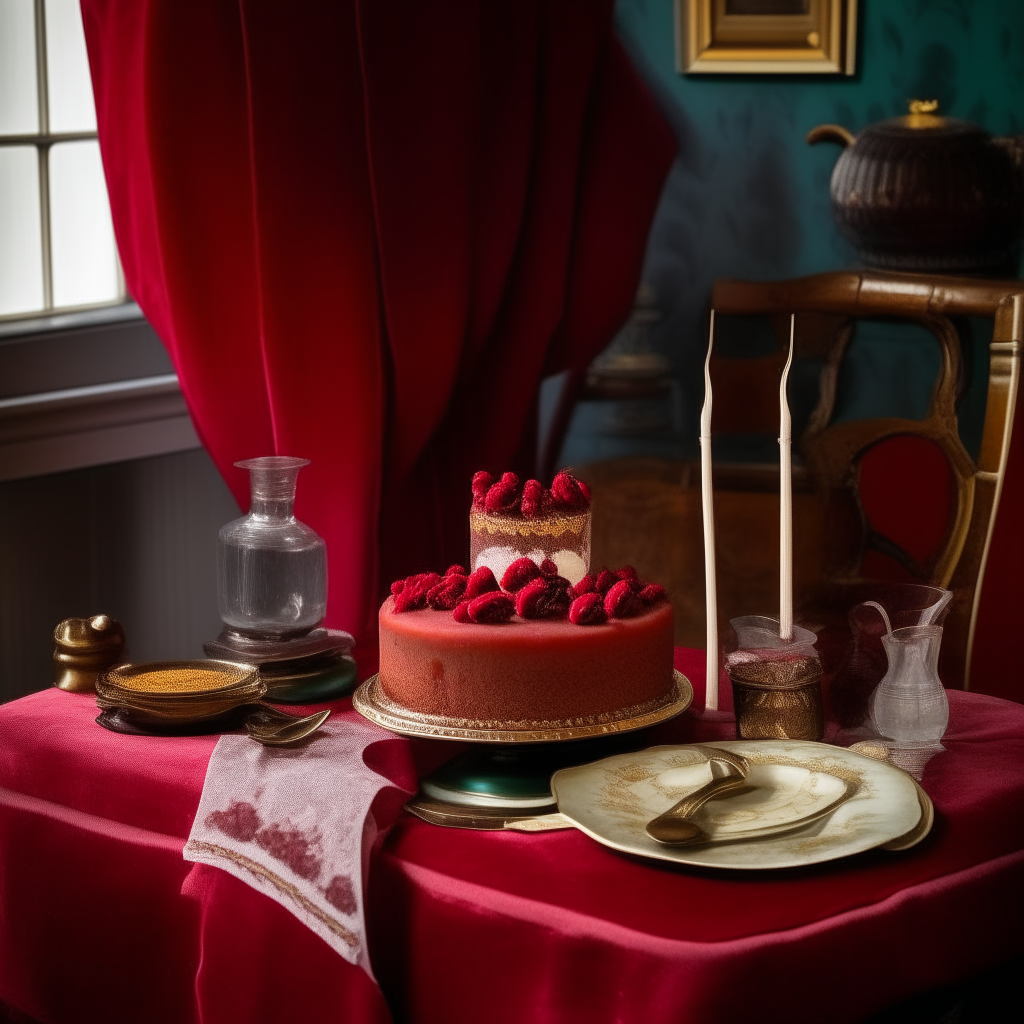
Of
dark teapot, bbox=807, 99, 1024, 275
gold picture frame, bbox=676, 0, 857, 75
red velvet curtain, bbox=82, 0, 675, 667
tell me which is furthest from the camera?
gold picture frame, bbox=676, 0, 857, 75

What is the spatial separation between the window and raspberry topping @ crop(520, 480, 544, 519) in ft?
3.70

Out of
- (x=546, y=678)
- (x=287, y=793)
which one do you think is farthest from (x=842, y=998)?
(x=287, y=793)

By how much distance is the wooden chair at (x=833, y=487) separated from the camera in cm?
176

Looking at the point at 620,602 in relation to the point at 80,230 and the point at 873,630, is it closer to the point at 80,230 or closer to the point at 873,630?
the point at 873,630

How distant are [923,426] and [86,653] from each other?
3.49 ft

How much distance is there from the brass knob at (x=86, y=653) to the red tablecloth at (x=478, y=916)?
0.06 m

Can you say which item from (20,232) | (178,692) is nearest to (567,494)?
(178,692)

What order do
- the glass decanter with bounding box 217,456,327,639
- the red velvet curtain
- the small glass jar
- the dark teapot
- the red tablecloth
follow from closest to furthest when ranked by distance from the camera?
the red tablecloth
the small glass jar
the glass decanter with bounding box 217,456,327,639
the red velvet curtain
the dark teapot

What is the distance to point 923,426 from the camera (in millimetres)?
1817

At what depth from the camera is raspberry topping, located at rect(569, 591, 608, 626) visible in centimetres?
104

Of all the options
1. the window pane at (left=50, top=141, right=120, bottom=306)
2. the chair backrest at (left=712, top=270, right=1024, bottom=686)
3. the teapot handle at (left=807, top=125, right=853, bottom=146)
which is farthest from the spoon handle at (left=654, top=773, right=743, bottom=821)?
the window pane at (left=50, top=141, right=120, bottom=306)

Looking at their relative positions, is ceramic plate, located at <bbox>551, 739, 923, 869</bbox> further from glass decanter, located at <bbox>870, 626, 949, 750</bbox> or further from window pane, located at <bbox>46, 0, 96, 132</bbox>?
window pane, located at <bbox>46, 0, 96, 132</bbox>

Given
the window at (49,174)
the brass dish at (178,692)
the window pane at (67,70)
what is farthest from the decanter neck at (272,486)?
the window pane at (67,70)

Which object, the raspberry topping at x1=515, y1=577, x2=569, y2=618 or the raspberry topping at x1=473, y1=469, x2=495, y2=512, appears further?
the raspberry topping at x1=473, y1=469, x2=495, y2=512
